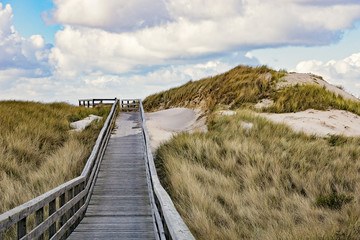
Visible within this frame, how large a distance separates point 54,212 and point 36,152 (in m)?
8.03

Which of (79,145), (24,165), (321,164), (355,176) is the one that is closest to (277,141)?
(321,164)

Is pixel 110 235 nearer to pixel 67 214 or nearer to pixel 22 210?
pixel 67 214

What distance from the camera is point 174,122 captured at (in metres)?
23.0

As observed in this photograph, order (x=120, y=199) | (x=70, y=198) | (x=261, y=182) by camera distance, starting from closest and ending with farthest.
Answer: (x=70, y=198) → (x=120, y=199) → (x=261, y=182)

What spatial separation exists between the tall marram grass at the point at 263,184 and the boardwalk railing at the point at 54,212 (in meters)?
2.40

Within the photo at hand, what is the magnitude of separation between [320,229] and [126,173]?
276 inches

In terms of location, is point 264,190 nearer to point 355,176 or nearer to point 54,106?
point 355,176

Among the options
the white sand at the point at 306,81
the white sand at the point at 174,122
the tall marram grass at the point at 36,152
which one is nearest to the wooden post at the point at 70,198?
the tall marram grass at the point at 36,152

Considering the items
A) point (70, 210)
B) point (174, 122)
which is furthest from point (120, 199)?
point (174, 122)

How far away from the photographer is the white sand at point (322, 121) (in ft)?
56.4

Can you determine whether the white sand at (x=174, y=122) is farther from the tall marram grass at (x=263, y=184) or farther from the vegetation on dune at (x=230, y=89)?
the tall marram grass at (x=263, y=184)

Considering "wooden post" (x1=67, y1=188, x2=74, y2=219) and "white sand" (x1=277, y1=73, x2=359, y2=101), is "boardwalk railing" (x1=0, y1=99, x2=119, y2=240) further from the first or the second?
"white sand" (x1=277, y1=73, x2=359, y2=101)

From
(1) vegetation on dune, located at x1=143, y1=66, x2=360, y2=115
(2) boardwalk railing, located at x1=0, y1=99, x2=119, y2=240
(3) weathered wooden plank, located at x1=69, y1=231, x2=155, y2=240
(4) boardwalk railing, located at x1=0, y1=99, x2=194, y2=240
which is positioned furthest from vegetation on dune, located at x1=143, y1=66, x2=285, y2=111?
(3) weathered wooden plank, located at x1=69, y1=231, x2=155, y2=240

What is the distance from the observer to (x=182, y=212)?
8023mm
